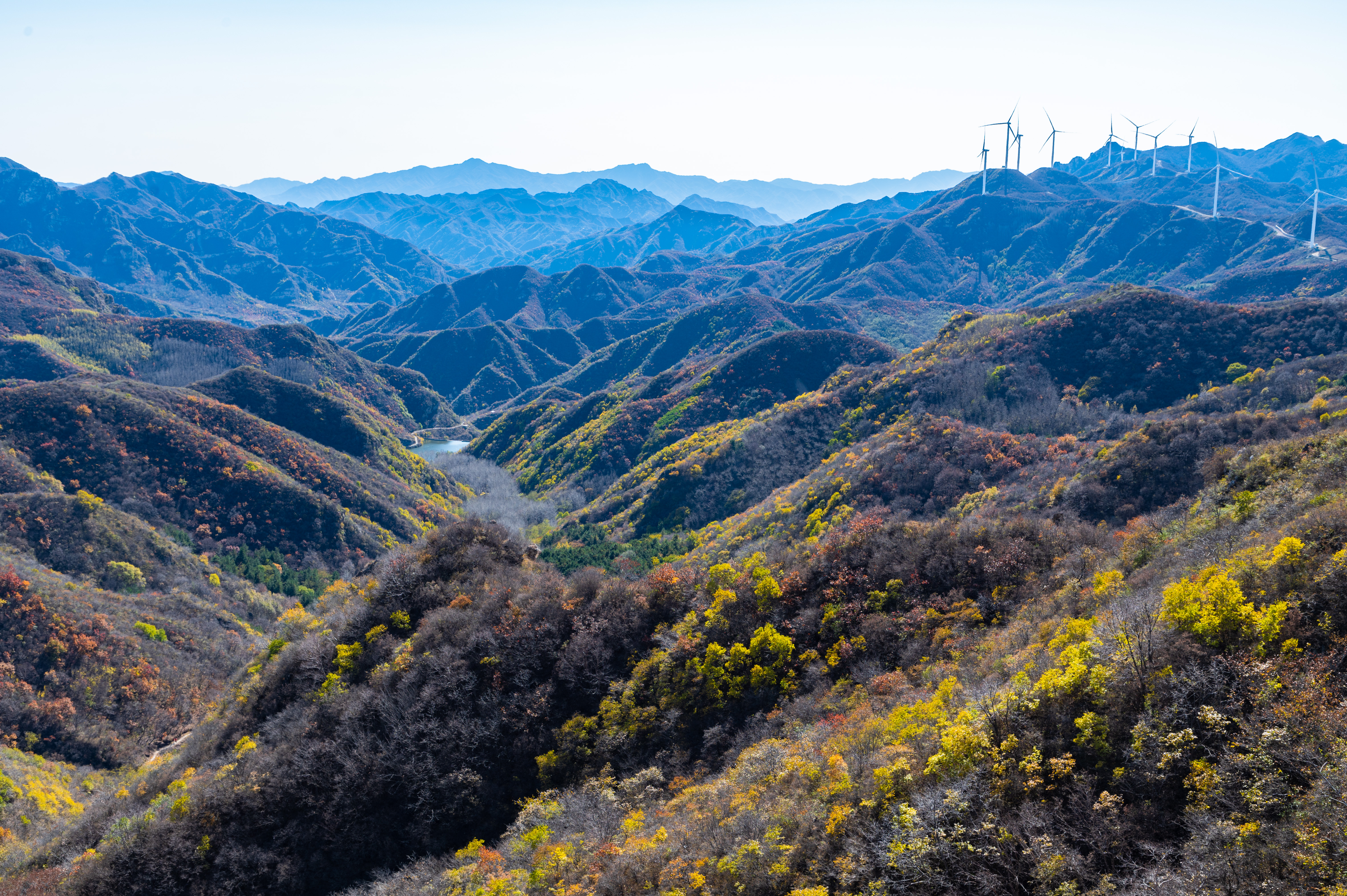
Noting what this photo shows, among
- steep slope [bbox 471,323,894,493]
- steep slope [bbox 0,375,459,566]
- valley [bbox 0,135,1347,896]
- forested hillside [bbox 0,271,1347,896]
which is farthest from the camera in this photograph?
steep slope [bbox 471,323,894,493]

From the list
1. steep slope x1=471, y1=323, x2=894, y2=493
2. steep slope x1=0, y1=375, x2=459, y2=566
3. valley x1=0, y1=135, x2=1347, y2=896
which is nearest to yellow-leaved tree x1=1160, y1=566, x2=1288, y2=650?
valley x1=0, y1=135, x2=1347, y2=896

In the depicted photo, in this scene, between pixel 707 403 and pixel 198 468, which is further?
pixel 707 403

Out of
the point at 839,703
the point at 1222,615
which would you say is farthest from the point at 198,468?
the point at 1222,615

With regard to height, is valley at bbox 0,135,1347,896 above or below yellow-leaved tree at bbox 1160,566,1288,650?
below

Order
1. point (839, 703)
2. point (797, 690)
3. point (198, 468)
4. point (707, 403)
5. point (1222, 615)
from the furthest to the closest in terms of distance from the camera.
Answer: point (707, 403) < point (198, 468) < point (797, 690) < point (839, 703) < point (1222, 615)

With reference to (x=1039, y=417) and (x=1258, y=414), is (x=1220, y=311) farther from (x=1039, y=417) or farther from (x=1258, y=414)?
(x=1258, y=414)

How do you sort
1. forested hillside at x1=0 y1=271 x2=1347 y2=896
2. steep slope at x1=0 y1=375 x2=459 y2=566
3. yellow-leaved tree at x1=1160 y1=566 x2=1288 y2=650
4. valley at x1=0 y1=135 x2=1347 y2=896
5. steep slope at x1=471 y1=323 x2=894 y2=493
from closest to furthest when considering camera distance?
forested hillside at x1=0 y1=271 x2=1347 y2=896 → valley at x1=0 y1=135 x2=1347 y2=896 → yellow-leaved tree at x1=1160 y1=566 x2=1288 y2=650 → steep slope at x1=0 y1=375 x2=459 y2=566 → steep slope at x1=471 y1=323 x2=894 y2=493

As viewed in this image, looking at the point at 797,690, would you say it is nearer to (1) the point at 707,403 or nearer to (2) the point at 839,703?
(2) the point at 839,703

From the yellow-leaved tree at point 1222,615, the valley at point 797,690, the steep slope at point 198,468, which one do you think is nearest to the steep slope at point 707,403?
the steep slope at point 198,468

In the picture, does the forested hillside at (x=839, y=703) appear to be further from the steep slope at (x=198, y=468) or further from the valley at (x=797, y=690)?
the steep slope at (x=198, y=468)

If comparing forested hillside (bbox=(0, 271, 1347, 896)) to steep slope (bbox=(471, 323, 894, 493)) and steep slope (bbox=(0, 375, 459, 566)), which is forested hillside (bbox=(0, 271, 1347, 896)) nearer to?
steep slope (bbox=(0, 375, 459, 566))

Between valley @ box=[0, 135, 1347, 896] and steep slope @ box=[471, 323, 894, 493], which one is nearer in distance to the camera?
valley @ box=[0, 135, 1347, 896]
